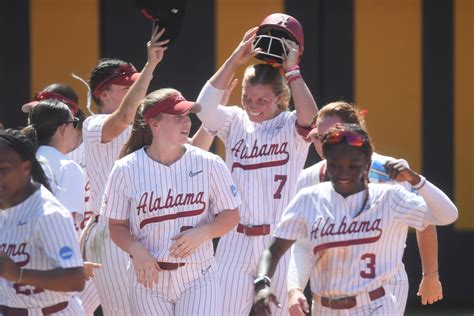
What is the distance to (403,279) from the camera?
5.39 m

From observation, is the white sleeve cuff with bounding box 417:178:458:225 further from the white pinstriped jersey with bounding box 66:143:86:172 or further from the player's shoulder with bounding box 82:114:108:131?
the white pinstriped jersey with bounding box 66:143:86:172

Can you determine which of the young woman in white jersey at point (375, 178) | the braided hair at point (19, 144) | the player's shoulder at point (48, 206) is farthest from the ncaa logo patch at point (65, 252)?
the young woman in white jersey at point (375, 178)

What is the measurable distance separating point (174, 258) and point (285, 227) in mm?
829

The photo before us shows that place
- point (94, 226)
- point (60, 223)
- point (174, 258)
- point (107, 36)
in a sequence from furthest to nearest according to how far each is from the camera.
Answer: point (107, 36) → point (94, 226) → point (174, 258) → point (60, 223)

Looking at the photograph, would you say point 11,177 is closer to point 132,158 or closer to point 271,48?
point 132,158

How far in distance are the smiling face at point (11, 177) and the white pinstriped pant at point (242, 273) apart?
183cm

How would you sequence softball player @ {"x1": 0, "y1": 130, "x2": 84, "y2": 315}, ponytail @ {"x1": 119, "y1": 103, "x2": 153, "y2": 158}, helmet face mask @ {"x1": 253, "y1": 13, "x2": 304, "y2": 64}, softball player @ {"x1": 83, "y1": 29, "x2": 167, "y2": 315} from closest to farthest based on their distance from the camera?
softball player @ {"x1": 0, "y1": 130, "x2": 84, "y2": 315}
ponytail @ {"x1": 119, "y1": 103, "x2": 153, "y2": 158}
softball player @ {"x1": 83, "y1": 29, "x2": 167, "y2": 315}
helmet face mask @ {"x1": 253, "y1": 13, "x2": 304, "y2": 64}

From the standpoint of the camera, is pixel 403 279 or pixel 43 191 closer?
pixel 43 191

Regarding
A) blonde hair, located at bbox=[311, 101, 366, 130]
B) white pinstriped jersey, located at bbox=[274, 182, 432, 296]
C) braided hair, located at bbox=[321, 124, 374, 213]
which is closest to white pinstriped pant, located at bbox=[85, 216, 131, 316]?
blonde hair, located at bbox=[311, 101, 366, 130]

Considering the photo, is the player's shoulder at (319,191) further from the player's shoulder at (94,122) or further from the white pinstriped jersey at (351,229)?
the player's shoulder at (94,122)

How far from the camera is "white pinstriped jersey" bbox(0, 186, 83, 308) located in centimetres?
438

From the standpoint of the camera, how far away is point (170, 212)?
532 cm

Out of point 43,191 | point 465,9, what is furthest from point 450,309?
point 43,191

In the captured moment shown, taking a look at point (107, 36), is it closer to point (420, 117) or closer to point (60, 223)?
point (420, 117)
